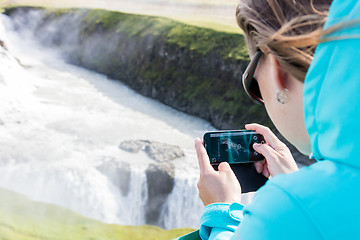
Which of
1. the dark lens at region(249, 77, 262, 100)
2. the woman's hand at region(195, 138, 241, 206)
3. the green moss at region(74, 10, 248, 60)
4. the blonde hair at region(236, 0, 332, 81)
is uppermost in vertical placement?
the blonde hair at region(236, 0, 332, 81)

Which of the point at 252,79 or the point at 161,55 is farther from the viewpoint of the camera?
the point at 161,55

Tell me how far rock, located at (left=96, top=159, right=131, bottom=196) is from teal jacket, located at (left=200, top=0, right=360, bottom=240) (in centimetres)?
822

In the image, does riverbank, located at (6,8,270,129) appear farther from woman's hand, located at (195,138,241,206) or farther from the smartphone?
woman's hand, located at (195,138,241,206)

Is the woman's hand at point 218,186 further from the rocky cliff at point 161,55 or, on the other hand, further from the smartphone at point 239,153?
the rocky cliff at point 161,55

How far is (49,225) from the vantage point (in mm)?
6984

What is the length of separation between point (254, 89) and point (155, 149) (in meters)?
8.63

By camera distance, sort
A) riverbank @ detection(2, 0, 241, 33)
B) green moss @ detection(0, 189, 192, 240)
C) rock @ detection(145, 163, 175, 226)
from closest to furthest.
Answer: green moss @ detection(0, 189, 192, 240) < rock @ detection(145, 163, 175, 226) < riverbank @ detection(2, 0, 241, 33)

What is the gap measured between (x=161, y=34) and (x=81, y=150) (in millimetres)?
7690

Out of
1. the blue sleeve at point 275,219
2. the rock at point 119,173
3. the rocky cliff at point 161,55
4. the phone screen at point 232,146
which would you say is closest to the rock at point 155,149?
the rock at point 119,173

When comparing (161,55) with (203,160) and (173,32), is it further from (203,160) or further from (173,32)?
(203,160)

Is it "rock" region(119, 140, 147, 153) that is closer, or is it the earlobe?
the earlobe

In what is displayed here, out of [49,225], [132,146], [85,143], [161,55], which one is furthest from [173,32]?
[49,225]

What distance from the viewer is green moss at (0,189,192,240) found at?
21.5 feet

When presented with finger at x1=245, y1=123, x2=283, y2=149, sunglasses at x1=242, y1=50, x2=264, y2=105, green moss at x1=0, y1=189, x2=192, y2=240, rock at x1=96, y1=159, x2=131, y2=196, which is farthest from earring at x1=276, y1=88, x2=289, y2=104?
rock at x1=96, y1=159, x2=131, y2=196
